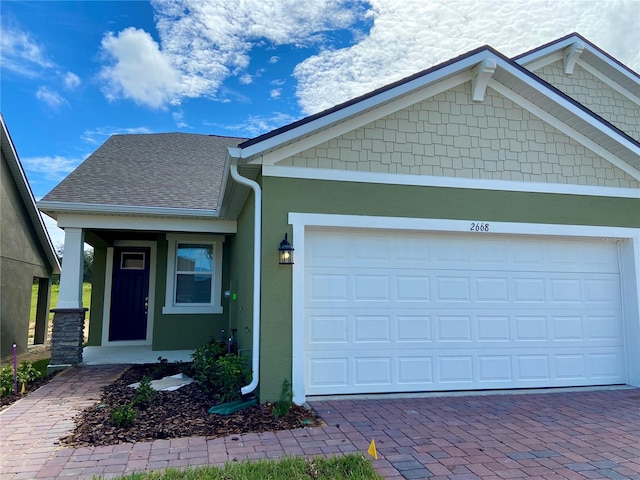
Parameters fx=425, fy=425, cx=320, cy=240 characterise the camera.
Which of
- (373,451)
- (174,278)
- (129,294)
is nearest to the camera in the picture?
(373,451)

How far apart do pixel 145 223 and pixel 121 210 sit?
0.61 m

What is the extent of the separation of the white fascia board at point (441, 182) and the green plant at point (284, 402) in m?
2.78

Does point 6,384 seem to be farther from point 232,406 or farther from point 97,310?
point 97,310

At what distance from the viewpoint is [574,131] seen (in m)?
6.84

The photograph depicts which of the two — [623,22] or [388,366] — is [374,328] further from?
[623,22]

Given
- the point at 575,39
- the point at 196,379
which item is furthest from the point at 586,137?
the point at 196,379

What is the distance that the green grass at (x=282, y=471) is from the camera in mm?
3340

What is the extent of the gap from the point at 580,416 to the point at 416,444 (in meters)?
2.51

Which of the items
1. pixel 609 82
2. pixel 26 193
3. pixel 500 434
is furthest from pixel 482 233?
pixel 26 193

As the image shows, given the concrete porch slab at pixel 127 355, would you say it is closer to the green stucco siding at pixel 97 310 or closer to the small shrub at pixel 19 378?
the green stucco siding at pixel 97 310

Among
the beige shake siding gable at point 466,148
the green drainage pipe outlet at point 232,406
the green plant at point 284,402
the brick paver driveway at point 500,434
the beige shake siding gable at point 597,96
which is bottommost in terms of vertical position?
the brick paver driveway at point 500,434

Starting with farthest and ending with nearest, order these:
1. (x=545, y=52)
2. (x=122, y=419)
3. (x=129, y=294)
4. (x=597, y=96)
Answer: (x=129, y=294), (x=597, y=96), (x=545, y=52), (x=122, y=419)

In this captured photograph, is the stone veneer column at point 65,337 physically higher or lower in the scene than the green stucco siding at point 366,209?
lower

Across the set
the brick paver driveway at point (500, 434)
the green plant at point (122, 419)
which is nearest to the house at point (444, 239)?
the brick paver driveway at point (500, 434)
